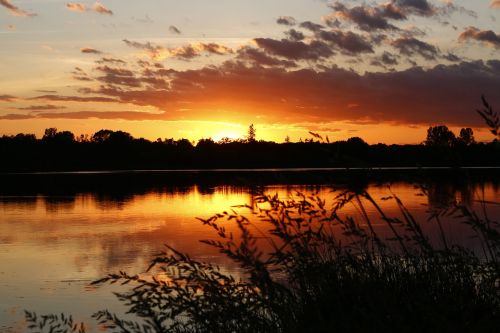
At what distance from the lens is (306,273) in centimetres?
486

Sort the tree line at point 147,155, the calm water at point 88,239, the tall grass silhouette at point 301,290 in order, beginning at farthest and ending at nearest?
the tree line at point 147,155
the calm water at point 88,239
the tall grass silhouette at point 301,290

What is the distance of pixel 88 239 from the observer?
25.3m

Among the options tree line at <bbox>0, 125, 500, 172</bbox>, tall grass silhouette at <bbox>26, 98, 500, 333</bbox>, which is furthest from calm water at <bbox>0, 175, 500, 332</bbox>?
tree line at <bbox>0, 125, 500, 172</bbox>

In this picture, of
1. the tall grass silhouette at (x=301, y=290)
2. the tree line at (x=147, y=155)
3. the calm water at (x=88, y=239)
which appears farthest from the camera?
the tree line at (x=147, y=155)

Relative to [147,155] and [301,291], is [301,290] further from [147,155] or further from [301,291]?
[147,155]

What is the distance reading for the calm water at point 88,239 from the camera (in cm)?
1356

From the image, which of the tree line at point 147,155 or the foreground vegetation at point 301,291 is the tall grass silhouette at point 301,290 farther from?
the tree line at point 147,155

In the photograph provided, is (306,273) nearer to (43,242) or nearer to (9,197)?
(43,242)

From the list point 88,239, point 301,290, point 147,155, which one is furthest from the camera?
point 147,155

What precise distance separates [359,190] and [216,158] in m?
157


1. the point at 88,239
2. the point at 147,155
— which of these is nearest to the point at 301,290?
the point at 88,239

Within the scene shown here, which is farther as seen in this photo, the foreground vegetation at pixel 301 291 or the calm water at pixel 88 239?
the calm water at pixel 88 239

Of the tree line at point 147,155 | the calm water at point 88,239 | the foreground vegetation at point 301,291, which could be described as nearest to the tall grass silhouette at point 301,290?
the foreground vegetation at point 301,291

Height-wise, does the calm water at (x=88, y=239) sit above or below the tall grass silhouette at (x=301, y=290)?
below
